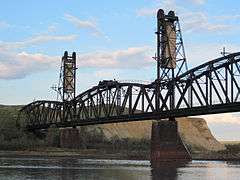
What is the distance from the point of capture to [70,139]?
148500 mm

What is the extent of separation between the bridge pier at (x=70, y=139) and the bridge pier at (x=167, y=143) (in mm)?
47597

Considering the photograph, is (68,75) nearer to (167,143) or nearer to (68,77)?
(68,77)

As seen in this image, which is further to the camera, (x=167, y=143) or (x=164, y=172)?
(x=167, y=143)

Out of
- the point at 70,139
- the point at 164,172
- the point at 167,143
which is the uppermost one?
the point at 70,139

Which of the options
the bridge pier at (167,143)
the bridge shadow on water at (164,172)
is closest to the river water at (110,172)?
the bridge shadow on water at (164,172)

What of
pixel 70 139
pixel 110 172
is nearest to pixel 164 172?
pixel 110 172

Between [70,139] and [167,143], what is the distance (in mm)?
51931

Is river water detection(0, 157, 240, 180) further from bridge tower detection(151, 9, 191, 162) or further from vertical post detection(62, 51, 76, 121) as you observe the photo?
vertical post detection(62, 51, 76, 121)

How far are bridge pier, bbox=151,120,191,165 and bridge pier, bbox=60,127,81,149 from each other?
156 feet

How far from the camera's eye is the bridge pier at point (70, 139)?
146875 mm

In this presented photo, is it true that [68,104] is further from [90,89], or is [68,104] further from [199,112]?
[199,112]

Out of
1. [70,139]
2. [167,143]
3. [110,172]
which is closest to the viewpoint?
[110,172]

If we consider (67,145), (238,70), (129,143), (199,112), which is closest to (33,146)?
(67,145)

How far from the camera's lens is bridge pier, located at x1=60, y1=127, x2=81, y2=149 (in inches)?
5782
